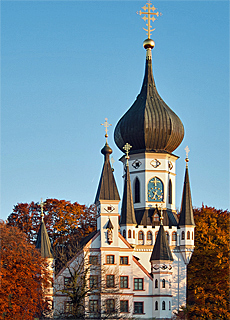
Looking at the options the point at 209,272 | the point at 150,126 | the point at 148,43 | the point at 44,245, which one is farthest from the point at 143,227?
the point at 148,43

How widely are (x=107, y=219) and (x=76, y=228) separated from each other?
617 inches

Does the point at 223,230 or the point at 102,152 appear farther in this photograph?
the point at 223,230

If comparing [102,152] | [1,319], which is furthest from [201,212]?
[1,319]

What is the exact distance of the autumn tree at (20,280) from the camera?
4462 centimetres

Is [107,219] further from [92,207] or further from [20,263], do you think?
[92,207]

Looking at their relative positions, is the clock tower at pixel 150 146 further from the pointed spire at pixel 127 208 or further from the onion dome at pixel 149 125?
the pointed spire at pixel 127 208

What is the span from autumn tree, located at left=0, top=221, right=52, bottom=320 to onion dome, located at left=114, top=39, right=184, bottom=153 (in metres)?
17.3

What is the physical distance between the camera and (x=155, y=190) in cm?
6309

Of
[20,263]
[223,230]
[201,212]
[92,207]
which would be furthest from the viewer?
[92,207]

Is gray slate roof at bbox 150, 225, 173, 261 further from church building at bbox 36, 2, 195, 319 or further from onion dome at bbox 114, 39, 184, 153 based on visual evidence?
onion dome at bbox 114, 39, 184, 153

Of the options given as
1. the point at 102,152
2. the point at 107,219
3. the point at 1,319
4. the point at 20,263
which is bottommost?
the point at 1,319

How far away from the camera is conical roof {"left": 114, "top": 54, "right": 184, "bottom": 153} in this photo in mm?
64062

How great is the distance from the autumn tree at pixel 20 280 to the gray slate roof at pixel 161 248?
9.88 m

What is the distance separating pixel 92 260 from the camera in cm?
5444
